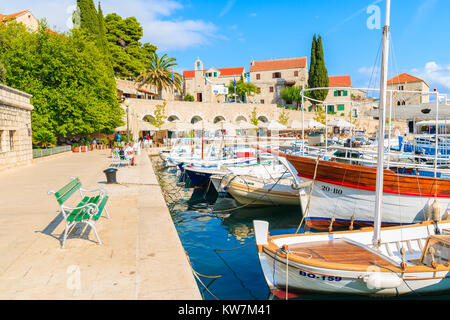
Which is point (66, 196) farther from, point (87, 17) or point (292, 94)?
point (292, 94)

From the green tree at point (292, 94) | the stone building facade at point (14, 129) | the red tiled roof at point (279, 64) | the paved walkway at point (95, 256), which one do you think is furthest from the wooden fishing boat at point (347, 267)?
the red tiled roof at point (279, 64)

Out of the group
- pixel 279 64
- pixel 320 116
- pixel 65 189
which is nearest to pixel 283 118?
pixel 320 116

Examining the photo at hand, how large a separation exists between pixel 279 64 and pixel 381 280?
6874 centimetres

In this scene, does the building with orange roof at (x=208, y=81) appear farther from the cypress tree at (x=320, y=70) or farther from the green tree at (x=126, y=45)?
the cypress tree at (x=320, y=70)

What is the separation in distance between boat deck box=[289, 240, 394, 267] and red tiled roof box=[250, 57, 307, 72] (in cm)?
6571

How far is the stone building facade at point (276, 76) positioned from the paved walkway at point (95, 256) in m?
62.3

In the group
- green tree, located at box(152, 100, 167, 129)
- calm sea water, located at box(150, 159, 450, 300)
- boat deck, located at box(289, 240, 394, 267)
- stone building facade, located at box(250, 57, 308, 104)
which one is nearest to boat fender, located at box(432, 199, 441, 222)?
calm sea water, located at box(150, 159, 450, 300)

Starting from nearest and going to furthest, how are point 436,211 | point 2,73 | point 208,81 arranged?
point 436,211 < point 2,73 < point 208,81

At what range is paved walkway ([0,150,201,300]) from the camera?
4266mm

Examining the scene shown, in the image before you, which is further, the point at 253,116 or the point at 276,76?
the point at 276,76

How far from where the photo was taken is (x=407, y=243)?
276 inches

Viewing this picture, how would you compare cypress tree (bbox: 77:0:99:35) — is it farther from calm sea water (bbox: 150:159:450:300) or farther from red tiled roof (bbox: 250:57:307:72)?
red tiled roof (bbox: 250:57:307:72)

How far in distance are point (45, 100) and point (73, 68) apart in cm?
346

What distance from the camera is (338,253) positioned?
236 inches
